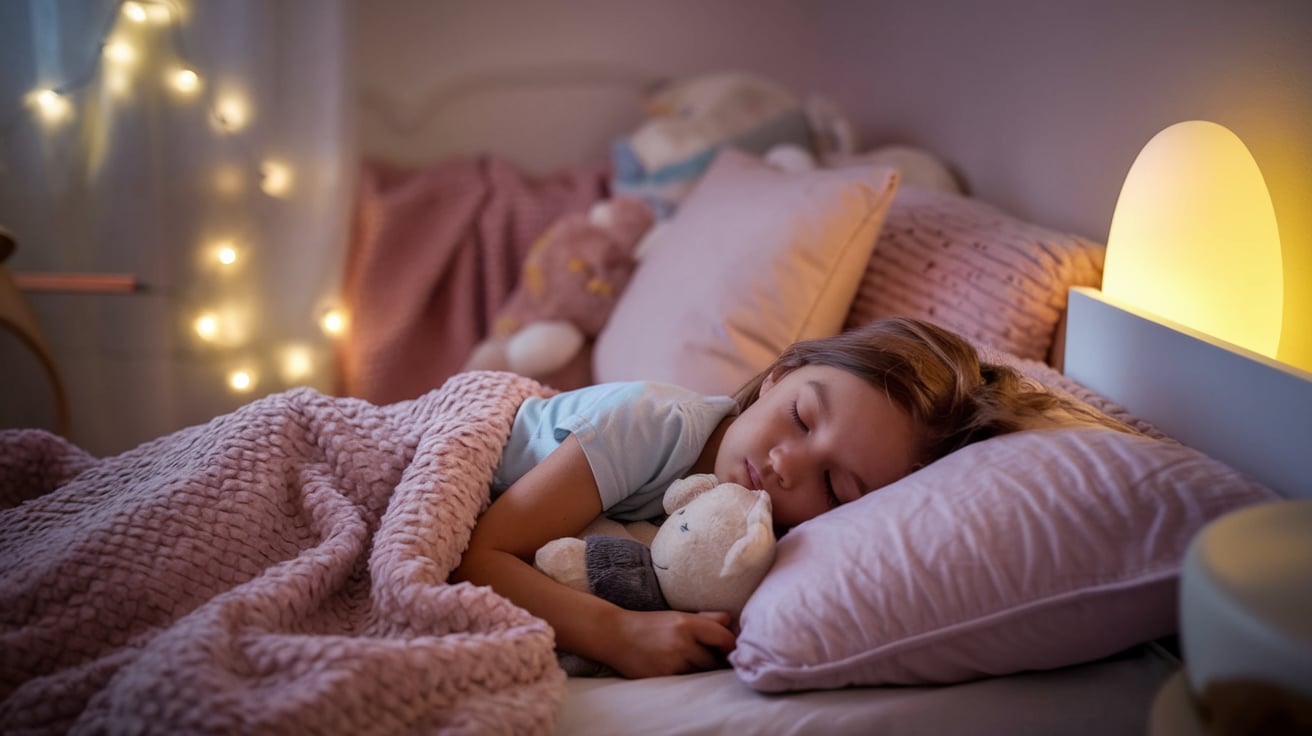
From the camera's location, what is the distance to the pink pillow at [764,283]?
58.9 inches

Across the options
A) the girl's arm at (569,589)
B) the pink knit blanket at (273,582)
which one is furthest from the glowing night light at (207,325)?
the girl's arm at (569,589)

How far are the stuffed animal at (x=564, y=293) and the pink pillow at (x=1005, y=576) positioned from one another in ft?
3.57

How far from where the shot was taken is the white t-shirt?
3.41 ft

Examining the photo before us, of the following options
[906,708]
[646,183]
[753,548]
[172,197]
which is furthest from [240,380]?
[906,708]

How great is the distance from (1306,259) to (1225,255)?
87 millimetres

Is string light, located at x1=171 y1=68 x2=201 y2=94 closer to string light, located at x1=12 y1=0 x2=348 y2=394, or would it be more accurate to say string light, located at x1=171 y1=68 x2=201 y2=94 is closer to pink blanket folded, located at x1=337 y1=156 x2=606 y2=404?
string light, located at x1=12 y1=0 x2=348 y2=394

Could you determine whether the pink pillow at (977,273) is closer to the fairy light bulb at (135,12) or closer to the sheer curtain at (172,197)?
the sheer curtain at (172,197)

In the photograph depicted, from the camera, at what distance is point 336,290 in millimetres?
1919

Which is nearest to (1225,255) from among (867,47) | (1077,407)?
(1077,407)

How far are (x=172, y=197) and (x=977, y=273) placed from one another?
1423mm

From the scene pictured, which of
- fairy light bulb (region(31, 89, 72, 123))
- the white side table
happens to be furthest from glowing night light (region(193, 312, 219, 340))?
the white side table

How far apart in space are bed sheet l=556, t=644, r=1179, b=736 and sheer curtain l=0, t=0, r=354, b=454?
1298 millimetres

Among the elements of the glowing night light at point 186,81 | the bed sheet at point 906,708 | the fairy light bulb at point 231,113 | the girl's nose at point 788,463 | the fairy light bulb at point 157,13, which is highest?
the fairy light bulb at point 157,13

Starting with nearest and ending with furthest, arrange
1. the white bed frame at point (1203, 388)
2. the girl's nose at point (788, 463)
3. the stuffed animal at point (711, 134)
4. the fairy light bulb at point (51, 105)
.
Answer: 1. the white bed frame at point (1203, 388)
2. the girl's nose at point (788, 463)
3. the fairy light bulb at point (51, 105)
4. the stuffed animal at point (711, 134)
